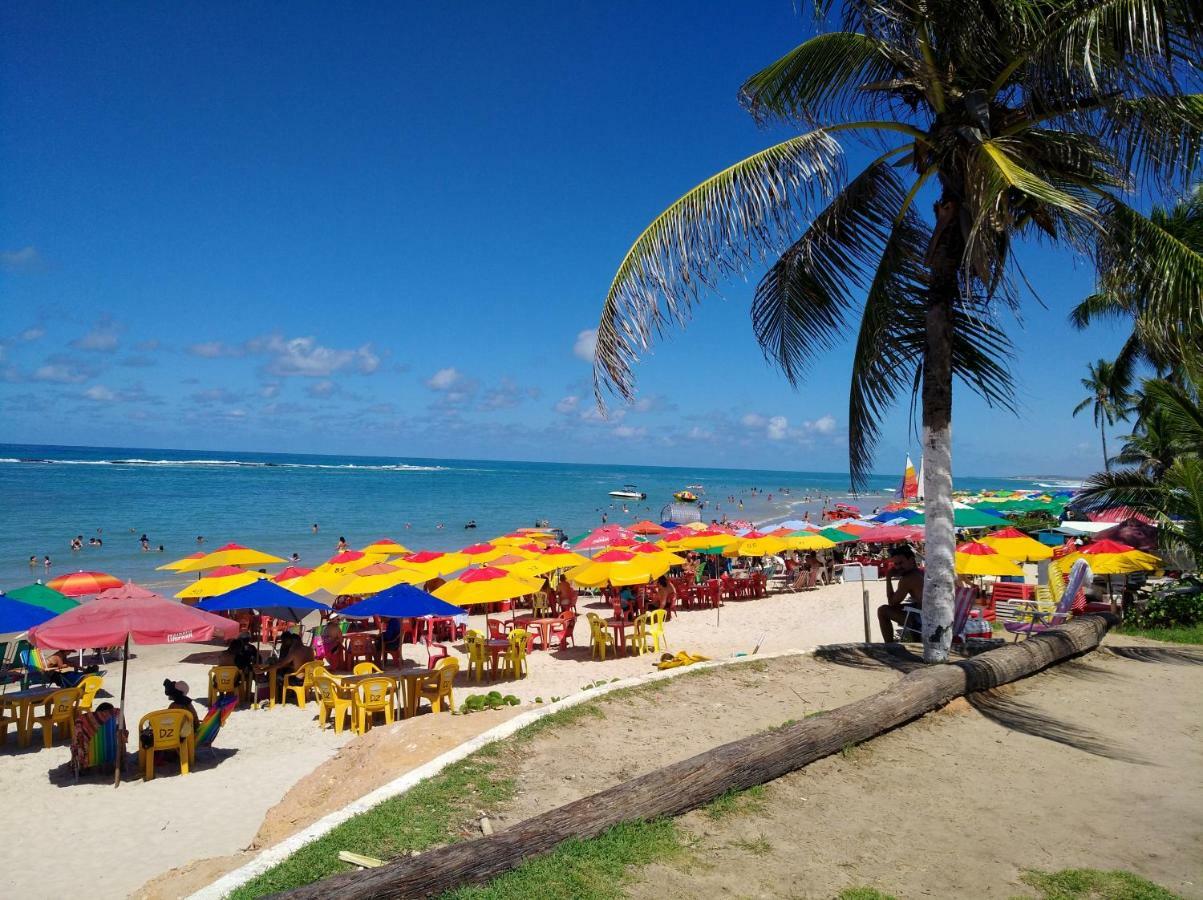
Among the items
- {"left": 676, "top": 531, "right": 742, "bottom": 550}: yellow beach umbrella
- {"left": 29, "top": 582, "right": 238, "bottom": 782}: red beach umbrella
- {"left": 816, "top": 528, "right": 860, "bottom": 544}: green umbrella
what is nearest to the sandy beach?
{"left": 29, "top": 582, "right": 238, "bottom": 782}: red beach umbrella

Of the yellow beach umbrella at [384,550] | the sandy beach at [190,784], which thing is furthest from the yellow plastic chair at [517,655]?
the yellow beach umbrella at [384,550]

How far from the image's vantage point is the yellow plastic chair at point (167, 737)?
7.24m

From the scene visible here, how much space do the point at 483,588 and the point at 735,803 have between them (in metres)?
6.22

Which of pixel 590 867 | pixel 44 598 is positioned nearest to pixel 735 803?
pixel 590 867

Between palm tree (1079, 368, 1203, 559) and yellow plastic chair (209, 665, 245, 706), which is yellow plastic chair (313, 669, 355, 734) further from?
palm tree (1079, 368, 1203, 559)

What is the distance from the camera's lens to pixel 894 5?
6250 mm

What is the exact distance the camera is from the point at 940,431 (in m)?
7.37

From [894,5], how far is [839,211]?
6.67 feet

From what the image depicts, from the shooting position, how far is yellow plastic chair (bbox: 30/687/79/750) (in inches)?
324

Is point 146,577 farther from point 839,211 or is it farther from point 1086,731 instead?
point 1086,731

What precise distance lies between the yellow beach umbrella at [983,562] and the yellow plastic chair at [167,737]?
401 inches

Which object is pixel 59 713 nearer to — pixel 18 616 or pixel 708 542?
pixel 18 616

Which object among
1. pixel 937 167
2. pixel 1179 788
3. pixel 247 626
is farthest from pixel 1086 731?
pixel 247 626

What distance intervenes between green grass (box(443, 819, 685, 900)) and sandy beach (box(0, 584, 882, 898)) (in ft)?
7.69
